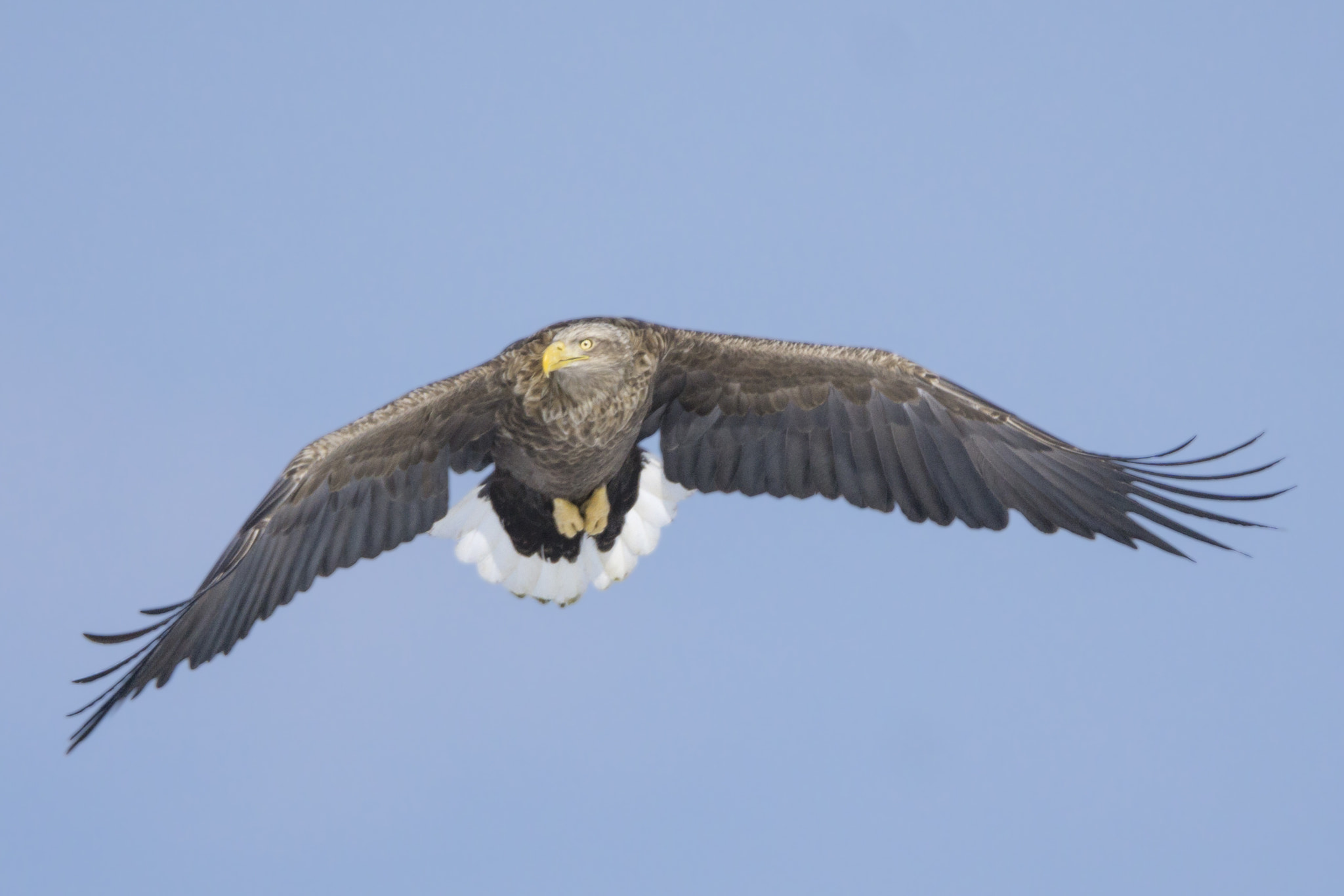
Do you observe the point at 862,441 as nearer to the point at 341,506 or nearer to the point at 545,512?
the point at 545,512

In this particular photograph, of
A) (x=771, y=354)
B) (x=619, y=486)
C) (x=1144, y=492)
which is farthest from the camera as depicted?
(x=619, y=486)

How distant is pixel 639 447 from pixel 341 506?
6.18ft

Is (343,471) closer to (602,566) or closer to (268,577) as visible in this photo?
(268,577)

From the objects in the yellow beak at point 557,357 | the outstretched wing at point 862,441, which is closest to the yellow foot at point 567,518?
the outstretched wing at point 862,441

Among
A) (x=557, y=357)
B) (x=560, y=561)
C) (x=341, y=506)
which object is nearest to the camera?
(x=557, y=357)

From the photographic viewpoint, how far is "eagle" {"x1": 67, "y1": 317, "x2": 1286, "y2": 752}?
27.1 ft

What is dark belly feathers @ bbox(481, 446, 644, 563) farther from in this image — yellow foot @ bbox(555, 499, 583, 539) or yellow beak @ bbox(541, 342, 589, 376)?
yellow beak @ bbox(541, 342, 589, 376)

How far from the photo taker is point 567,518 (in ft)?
31.1

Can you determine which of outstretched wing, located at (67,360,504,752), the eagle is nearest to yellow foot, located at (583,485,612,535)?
the eagle

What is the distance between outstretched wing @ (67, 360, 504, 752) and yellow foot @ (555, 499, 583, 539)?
683mm

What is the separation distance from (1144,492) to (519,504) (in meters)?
3.66

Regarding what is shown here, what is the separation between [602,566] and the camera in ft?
32.2

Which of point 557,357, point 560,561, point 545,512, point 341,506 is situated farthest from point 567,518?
point 557,357

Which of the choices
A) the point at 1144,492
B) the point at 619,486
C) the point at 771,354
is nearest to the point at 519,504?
the point at 619,486
